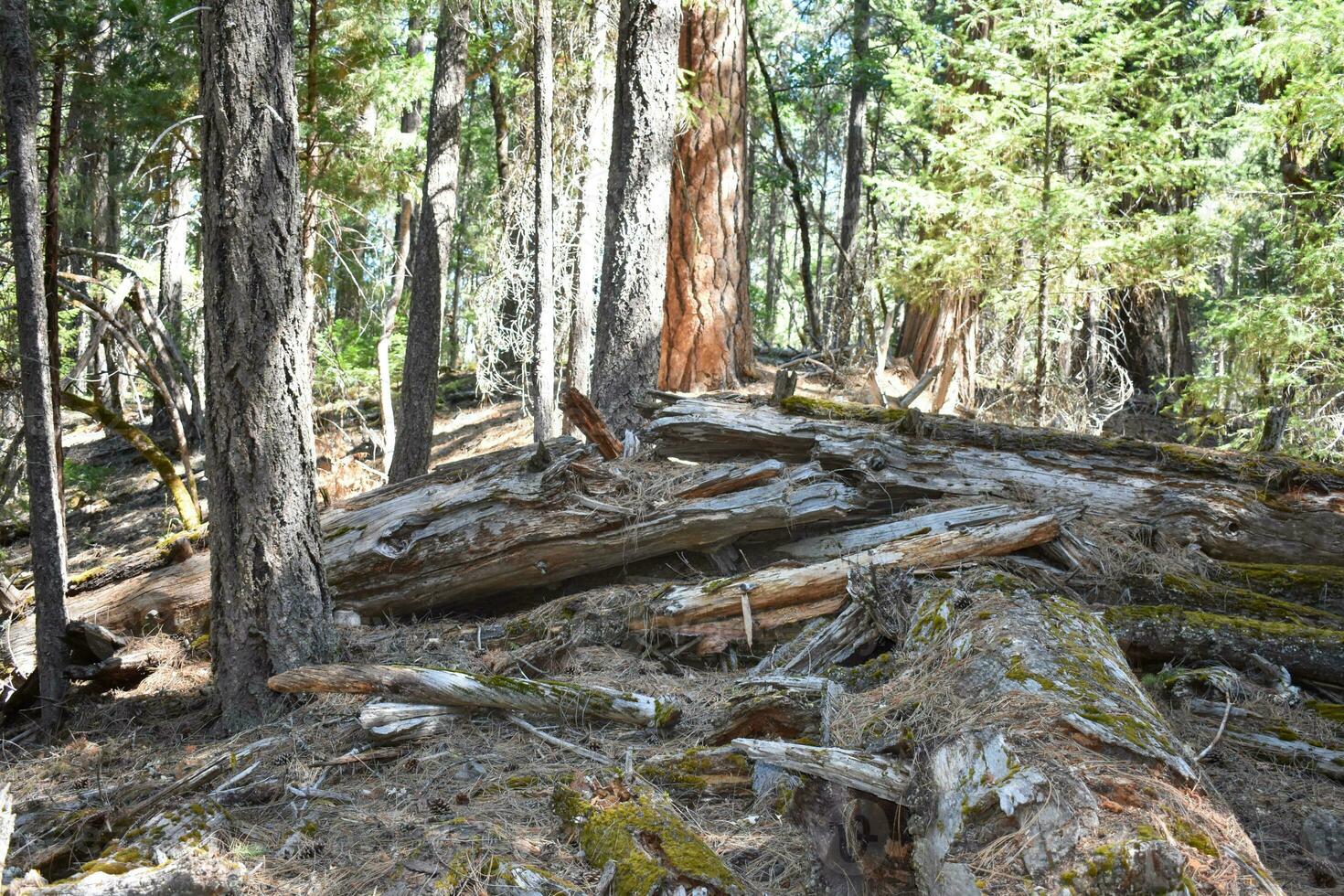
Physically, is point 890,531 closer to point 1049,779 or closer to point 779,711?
point 779,711

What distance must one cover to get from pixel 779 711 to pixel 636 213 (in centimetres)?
515

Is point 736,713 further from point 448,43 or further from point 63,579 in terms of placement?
point 448,43

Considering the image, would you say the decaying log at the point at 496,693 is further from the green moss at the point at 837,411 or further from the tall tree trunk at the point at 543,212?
the tall tree trunk at the point at 543,212

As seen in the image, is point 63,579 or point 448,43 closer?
point 63,579

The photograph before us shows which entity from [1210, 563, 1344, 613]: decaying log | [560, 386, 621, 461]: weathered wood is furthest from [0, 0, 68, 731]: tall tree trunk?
[1210, 563, 1344, 613]: decaying log

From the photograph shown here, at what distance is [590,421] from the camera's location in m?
6.72

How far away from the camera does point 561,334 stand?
11852 mm

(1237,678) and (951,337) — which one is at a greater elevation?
(951,337)

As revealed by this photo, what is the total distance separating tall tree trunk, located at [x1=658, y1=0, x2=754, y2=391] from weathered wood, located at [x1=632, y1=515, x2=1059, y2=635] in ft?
14.7

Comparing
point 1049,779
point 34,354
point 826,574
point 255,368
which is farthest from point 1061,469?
point 34,354

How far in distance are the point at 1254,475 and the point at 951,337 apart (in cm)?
544

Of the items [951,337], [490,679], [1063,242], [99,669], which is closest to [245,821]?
[490,679]

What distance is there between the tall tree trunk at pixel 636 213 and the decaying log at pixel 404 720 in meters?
3.66

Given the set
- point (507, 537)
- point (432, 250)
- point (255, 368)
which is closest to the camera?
point (255, 368)
